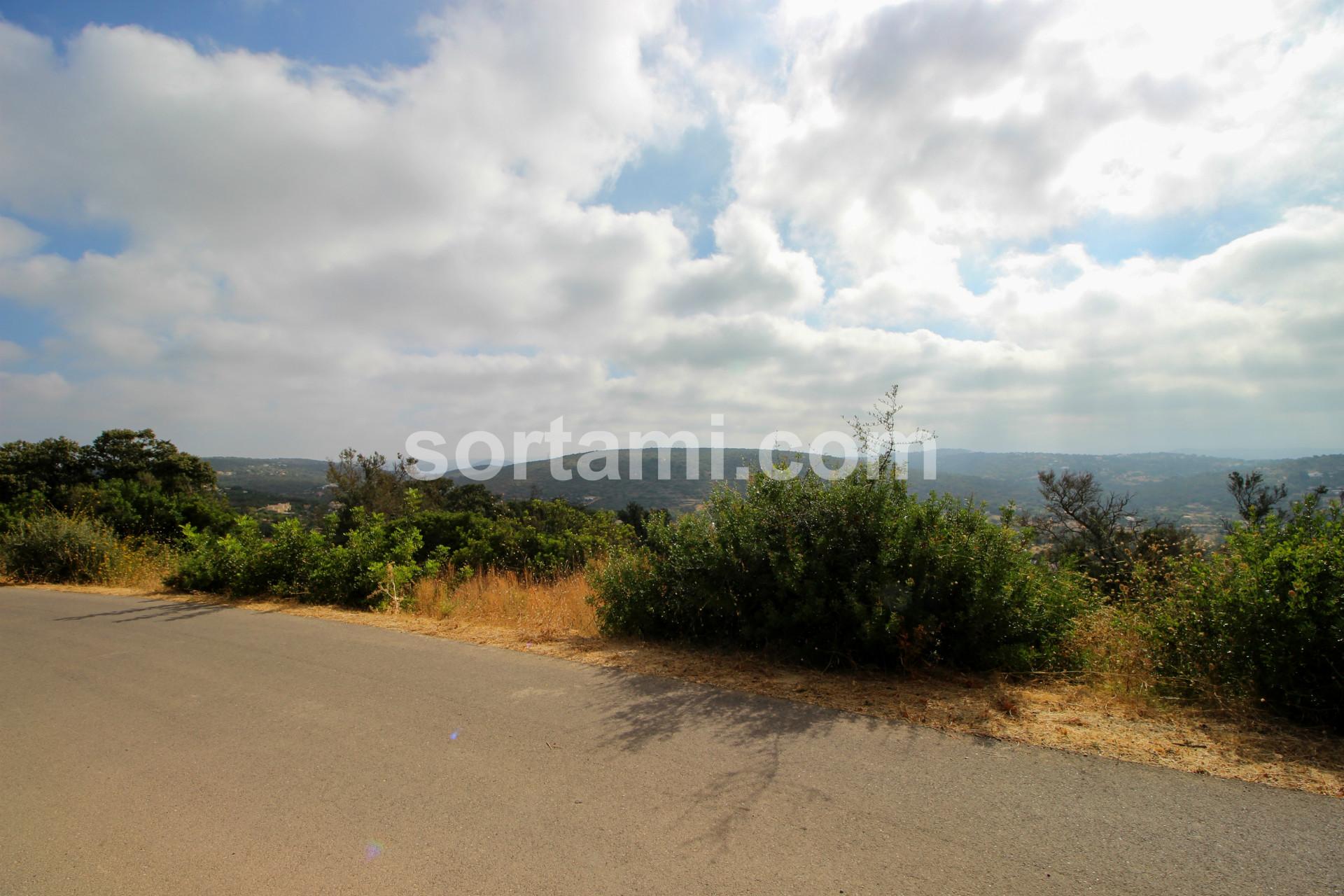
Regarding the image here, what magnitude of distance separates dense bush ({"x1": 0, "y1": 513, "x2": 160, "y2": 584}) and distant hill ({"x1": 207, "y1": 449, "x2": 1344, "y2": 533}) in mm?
12335

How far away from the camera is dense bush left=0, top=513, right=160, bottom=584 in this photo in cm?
1281

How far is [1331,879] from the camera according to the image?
92.9 inches

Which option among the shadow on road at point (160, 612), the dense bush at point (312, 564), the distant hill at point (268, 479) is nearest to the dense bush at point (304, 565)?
the dense bush at point (312, 564)

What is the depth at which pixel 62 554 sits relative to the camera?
510 inches

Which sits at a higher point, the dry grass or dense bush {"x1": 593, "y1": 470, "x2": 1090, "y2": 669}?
dense bush {"x1": 593, "y1": 470, "x2": 1090, "y2": 669}

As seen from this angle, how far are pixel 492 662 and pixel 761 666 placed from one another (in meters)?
2.48

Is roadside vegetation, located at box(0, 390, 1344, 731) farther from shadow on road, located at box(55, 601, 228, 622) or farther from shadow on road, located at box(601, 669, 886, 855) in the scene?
shadow on road, located at box(601, 669, 886, 855)

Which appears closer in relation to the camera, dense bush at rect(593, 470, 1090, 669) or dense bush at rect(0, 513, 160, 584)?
dense bush at rect(593, 470, 1090, 669)

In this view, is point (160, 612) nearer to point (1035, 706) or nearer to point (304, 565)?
point (304, 565)

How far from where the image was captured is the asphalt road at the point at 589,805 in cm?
252

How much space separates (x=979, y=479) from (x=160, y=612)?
152 ft

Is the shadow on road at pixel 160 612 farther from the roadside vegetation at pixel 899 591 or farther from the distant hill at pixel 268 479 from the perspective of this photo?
the distant hill at pixel 268 479

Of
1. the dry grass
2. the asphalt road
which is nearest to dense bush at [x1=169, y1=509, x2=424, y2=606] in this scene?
the dry grass

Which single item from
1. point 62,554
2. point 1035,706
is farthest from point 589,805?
point 62,554
